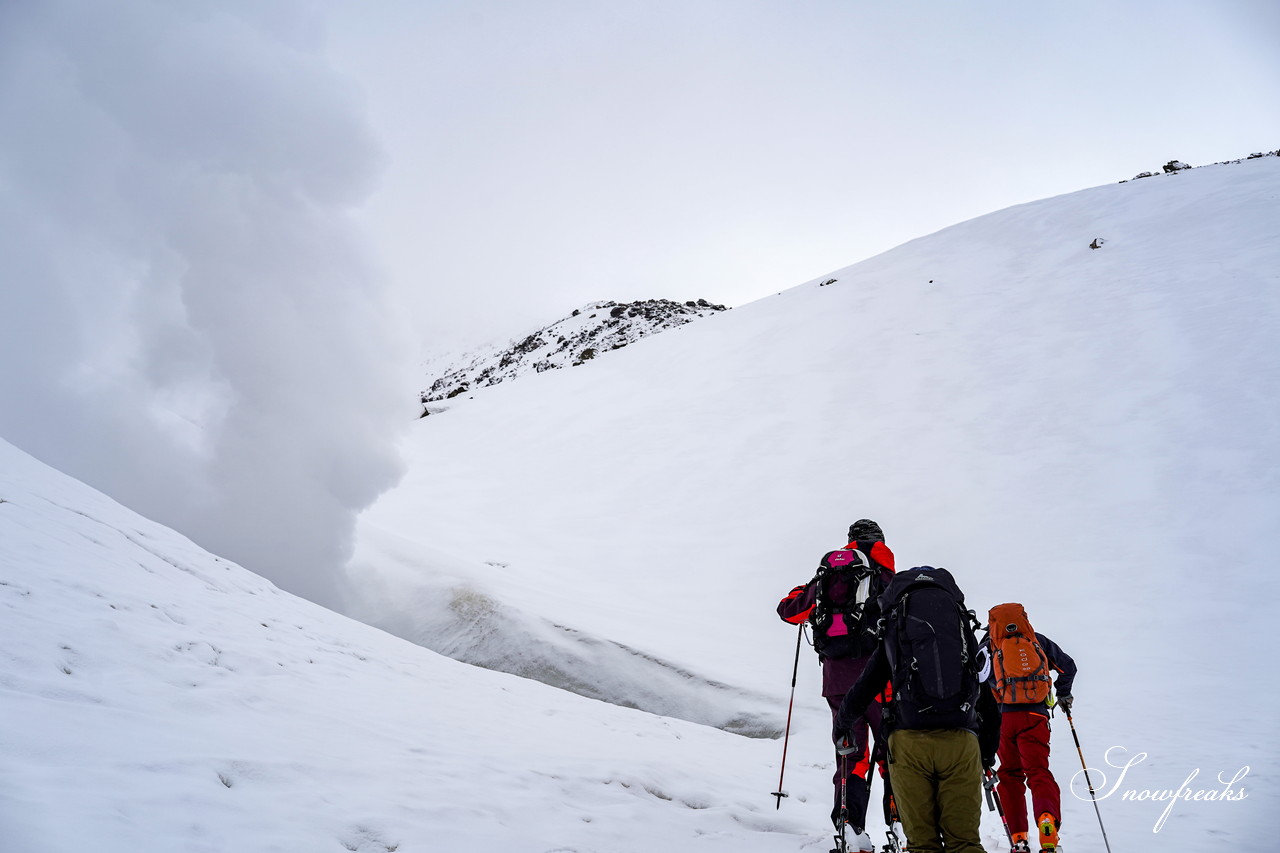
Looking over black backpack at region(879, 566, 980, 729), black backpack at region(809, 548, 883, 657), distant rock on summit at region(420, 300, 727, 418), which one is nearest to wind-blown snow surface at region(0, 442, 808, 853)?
black backpack at region(809, 548, 883, 657)

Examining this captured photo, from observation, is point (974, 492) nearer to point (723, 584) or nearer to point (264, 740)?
point (723, 584)

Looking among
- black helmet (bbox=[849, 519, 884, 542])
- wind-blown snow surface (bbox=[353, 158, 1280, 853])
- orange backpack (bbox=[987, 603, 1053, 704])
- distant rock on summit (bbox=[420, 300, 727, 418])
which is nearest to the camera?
orange backpack (bbox=[987, 603, 1053, 704])

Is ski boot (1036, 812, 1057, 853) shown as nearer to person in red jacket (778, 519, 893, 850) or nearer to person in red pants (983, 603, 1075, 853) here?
person in red pants (983, 603, 1075, 853)

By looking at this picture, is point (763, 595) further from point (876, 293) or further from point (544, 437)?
point (876, 293)

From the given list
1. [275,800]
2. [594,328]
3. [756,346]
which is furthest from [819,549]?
[594,328]

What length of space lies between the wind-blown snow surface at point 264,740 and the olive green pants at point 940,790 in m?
2.12

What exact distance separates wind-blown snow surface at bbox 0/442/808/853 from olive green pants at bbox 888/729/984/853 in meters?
2.12

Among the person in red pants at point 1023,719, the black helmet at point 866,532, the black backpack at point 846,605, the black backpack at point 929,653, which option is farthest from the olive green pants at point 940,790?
the black helmet at point 866,532

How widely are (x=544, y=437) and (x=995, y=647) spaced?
2507 centimetres

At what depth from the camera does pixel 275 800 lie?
3.80m

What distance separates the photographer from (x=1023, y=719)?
15.5 feet

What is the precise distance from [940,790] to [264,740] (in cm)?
444

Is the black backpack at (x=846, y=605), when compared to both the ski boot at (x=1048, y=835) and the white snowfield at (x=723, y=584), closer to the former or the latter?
the ski boot at (x=1048, y=835)

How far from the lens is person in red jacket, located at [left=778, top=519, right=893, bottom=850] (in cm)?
459
